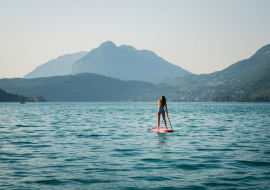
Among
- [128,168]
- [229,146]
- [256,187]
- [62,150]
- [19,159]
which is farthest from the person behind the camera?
[229,146]

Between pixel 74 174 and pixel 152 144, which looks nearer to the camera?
pixel 74 174

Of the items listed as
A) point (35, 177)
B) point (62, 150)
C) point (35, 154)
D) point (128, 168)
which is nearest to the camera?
point (35, 177)

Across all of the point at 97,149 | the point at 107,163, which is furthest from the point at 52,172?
the point at 97,149

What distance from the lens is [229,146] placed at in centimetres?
2030

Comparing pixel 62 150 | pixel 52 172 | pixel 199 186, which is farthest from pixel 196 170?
pixel 62 150

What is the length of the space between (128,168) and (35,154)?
674cm

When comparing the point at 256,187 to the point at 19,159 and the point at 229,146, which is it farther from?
the point at 19,159

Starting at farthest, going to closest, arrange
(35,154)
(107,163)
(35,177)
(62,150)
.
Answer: (62,150) < (35,154) < (107,163) < (35,177)

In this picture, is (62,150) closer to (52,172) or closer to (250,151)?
(52,172)

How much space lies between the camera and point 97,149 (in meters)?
19.0

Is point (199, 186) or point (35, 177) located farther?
point (35, 177)

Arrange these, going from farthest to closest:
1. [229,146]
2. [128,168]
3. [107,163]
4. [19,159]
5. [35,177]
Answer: [229,146], [19,159], [107,163], [128,168], [35,177]

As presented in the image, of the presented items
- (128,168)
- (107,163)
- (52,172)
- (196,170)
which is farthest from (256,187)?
(52,172)

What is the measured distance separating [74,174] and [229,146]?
1223cm
